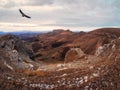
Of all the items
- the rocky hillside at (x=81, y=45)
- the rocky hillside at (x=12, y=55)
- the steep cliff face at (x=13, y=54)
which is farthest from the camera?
the rocky hillside at (x=81, y=45)

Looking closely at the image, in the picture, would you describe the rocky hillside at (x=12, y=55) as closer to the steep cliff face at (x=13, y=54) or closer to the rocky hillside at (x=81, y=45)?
the steep cliff face at (x=13, y=54)

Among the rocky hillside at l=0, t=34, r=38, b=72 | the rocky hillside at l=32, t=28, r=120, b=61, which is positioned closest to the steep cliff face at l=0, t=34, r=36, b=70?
the rocky hillside at l=0, t=34, r=38, b=72

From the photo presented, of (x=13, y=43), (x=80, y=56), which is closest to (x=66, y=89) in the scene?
(x=80, y=56)

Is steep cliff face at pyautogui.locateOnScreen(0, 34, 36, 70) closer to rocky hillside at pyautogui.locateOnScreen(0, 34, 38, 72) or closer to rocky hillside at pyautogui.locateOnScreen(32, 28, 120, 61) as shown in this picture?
rocky hillside at pyautogui.locateOnScreen(0, 34, 38, 72)

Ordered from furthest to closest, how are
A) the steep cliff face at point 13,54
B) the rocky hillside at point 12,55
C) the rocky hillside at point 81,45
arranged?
the rocky hillside at point 81,45 → the steep cliff face at point 13,54 → the rocky hillside at point 12,55

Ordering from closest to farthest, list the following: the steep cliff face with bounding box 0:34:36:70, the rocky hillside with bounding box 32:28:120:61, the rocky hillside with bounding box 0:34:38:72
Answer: the rocky hillside with bounding box 0:34:38:72 → the steep cliff face with bounding box 0:34:36:70 → the rocky hillside with bounding box 32:28:120:61

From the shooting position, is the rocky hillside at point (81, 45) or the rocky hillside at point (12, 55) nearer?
the rocky hillside at point (12, 55)

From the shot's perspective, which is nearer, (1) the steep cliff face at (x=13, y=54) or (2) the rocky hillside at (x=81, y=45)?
(1) the steep cliff face at (x=13, y=54)

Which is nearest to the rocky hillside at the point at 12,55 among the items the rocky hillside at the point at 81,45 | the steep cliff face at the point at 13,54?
the steep cliff face at the point at 13,54
